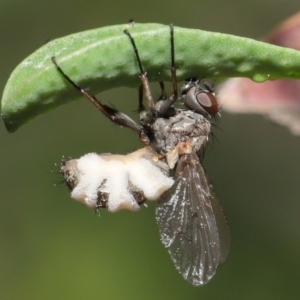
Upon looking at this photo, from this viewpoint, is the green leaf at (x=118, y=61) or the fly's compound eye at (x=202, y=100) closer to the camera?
the green leaf at (x=118, y=61)

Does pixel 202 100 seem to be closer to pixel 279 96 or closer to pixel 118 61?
pixel 279 96

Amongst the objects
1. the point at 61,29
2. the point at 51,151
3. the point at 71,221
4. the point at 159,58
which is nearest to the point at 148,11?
the point at 61,29

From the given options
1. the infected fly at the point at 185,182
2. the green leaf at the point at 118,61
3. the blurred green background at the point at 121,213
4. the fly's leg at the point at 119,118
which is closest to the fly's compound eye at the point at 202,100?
the infected fly at the point at 185,182

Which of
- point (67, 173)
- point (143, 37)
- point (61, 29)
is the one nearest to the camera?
point (143, 37)

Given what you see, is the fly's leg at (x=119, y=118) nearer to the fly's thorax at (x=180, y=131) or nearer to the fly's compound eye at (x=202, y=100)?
the fly's thorax at (x=180, y=131)

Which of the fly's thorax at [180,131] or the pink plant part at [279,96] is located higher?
the pink plant part at [279,96]

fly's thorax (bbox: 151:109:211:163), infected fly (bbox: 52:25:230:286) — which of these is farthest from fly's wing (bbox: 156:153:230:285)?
fly's thorax (bbox: 151:109:211:163)

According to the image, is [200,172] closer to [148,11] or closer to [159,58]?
[159,58]
